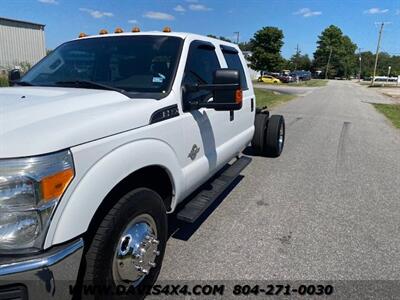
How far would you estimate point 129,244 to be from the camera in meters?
2.41

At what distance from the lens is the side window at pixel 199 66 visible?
130 inches

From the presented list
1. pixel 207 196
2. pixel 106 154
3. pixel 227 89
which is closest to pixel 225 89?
pixel 227 89

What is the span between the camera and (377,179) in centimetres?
587

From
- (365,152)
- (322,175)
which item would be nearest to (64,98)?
(322,175)

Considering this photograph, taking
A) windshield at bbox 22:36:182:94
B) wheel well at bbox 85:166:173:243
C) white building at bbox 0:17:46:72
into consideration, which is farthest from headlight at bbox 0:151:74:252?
white building at bbox 0:17:46:72

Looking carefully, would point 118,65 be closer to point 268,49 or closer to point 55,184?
point 55,184

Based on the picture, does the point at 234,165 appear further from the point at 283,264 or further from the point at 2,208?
the point at 2,208

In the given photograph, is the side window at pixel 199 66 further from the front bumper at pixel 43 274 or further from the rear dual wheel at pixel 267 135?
the rear dual wheel at pixel 267 135

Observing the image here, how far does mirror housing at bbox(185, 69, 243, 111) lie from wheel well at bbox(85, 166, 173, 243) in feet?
2.36

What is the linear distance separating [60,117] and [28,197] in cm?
55

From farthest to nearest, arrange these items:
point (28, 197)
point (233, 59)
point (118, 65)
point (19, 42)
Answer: point (19, 42) < point (233, 59) < point (118, 65) < point (28, 197)

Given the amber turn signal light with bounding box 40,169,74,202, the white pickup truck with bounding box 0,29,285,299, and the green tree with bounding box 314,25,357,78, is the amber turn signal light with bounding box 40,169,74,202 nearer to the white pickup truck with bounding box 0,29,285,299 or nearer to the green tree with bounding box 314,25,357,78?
the white pickup truck with bounding box 0,29,285,299

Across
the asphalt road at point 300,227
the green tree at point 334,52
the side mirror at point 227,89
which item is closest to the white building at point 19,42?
the asphalt road at point 300,227

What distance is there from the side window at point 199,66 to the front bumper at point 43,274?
1649mm
